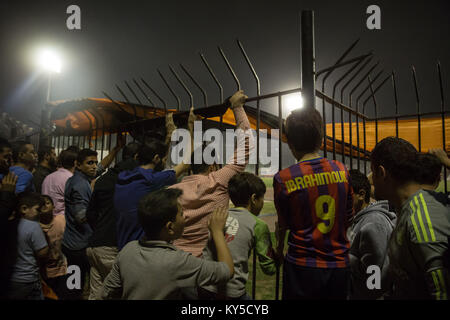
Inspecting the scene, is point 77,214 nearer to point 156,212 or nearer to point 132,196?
point 132,196

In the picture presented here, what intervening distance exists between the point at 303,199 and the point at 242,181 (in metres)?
0.57

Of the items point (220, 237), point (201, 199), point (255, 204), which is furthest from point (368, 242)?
point (201, 199)

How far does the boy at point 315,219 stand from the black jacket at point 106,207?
157 centimetres

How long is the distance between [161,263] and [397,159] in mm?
1381

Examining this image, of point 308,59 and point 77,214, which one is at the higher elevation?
point 308,59

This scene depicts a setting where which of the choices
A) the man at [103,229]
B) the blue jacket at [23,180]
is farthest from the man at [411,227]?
the blue jacket at [23,180]

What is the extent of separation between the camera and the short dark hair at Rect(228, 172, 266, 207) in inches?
78.7

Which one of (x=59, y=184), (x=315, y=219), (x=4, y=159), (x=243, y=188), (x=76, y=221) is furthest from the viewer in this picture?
(x=59, y=184)

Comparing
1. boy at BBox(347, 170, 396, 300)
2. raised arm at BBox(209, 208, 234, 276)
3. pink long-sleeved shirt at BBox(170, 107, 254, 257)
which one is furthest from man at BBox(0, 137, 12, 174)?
boy at BBox(347, 170, 396, 300)

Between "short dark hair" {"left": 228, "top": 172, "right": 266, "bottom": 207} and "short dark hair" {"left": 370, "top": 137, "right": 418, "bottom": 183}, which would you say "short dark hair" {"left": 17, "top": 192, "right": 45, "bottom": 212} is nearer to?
"short dark hair" {"left": 228, "top": 172, "right": 266, "bottom": 207}

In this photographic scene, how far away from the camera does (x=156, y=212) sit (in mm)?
1581
